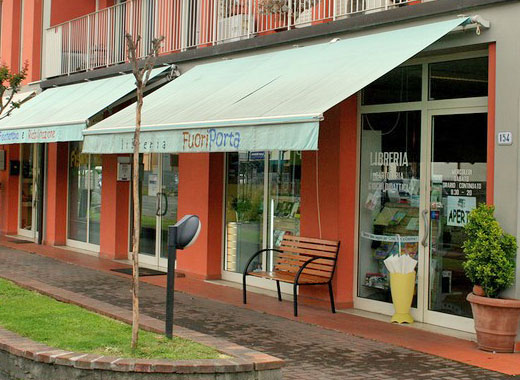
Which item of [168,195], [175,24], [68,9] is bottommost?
[168,195]

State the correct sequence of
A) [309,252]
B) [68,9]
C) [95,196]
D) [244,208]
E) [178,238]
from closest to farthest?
[178,238] → [309,252] → [244,208] → [95,196] → [68,9]

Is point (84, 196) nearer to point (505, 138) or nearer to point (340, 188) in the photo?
point (340, 188)

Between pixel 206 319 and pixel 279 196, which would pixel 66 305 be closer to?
pixel 206 319

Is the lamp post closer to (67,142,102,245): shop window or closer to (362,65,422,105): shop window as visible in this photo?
(362,65,422,105): shop window

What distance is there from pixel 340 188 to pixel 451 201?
1.52 m

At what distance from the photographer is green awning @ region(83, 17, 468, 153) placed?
7.93 m

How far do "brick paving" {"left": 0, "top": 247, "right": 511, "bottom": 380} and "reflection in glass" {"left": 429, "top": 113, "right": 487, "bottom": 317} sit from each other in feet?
4.26

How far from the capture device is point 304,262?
9891mm

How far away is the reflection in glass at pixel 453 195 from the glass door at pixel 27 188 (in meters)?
12.6

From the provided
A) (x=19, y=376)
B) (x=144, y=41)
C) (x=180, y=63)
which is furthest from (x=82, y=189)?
(x=19, y=376)

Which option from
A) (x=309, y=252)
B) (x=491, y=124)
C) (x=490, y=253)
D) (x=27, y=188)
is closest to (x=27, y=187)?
(x=27, y=188)

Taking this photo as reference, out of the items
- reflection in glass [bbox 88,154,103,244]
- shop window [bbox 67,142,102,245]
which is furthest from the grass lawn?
shop window [bbox 67,142,102,245]

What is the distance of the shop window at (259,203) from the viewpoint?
11.2 metres

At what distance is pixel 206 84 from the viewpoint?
1106 cm
